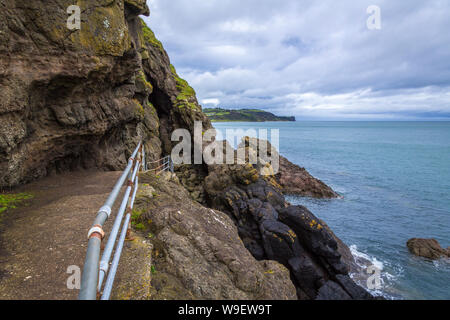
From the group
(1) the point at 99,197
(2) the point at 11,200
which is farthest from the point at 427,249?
(2) the point at 11,200

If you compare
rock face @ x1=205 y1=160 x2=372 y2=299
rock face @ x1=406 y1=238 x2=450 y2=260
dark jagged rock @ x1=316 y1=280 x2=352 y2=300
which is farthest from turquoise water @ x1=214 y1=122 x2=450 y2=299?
dark jagged rock @ x1=316 y1=280 x2=352 y2=300

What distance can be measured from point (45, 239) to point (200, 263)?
308 cm

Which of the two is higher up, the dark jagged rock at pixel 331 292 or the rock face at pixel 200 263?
the rock face at pixel 200 263

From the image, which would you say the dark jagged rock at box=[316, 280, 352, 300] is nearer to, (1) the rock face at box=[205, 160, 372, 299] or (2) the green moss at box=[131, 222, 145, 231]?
(1) the rock face at box=[205, 160, 372, 299]

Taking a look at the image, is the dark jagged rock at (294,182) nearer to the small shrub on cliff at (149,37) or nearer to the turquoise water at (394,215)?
the turquoise water at (394,215)

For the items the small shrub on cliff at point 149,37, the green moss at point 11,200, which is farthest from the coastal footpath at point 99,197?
the small shrub on cliff at point 149,37

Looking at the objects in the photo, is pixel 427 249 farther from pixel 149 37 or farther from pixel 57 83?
pixel 149 37

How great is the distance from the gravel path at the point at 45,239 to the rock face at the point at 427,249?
998 inches

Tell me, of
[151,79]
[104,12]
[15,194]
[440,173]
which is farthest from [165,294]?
[440,173]

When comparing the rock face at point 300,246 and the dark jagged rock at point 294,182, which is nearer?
the rock face at point 300,246

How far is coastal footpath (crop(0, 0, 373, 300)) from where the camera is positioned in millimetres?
4438

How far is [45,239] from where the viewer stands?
480 centimetres

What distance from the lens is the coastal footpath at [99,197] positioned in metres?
4.44
